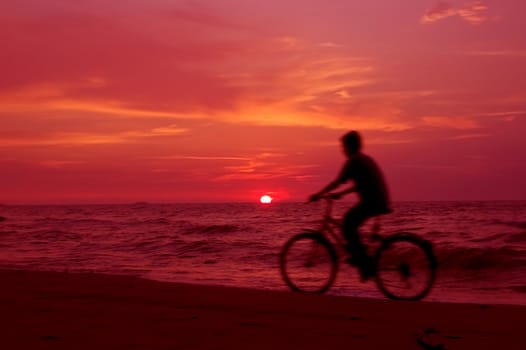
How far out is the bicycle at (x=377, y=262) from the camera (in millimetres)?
7402

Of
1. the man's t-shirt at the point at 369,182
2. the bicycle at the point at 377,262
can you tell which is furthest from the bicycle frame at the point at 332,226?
the man's t-shirt at the point at 369,182

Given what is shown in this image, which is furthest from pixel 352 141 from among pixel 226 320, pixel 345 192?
pixel 226 320

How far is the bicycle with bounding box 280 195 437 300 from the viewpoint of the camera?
7402mm

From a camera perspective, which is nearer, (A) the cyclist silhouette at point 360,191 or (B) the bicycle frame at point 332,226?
(A) the cyclist silhouette at point 360,191

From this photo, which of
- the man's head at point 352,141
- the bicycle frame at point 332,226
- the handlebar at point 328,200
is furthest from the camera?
the handlebar at point 328,200

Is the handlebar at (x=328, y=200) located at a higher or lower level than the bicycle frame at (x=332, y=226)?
higher

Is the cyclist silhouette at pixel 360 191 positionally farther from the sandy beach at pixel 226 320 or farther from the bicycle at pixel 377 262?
the sandy beach at pixel 226 320

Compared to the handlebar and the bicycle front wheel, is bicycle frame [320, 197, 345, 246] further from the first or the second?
the bicycle front wheel

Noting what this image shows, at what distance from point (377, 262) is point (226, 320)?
3054 millimetres

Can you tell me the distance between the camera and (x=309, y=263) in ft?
26.7

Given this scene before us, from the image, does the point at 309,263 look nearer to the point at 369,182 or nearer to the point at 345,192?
the point at 345,192

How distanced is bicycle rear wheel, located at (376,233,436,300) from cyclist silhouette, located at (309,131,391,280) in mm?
218

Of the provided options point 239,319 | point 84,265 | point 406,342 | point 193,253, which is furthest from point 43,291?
point 193,253

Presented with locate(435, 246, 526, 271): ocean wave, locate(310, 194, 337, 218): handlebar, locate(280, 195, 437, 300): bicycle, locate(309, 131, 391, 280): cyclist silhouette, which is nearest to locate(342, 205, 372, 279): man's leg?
locate(309, 131, 391, 280): cyclist silhouette
